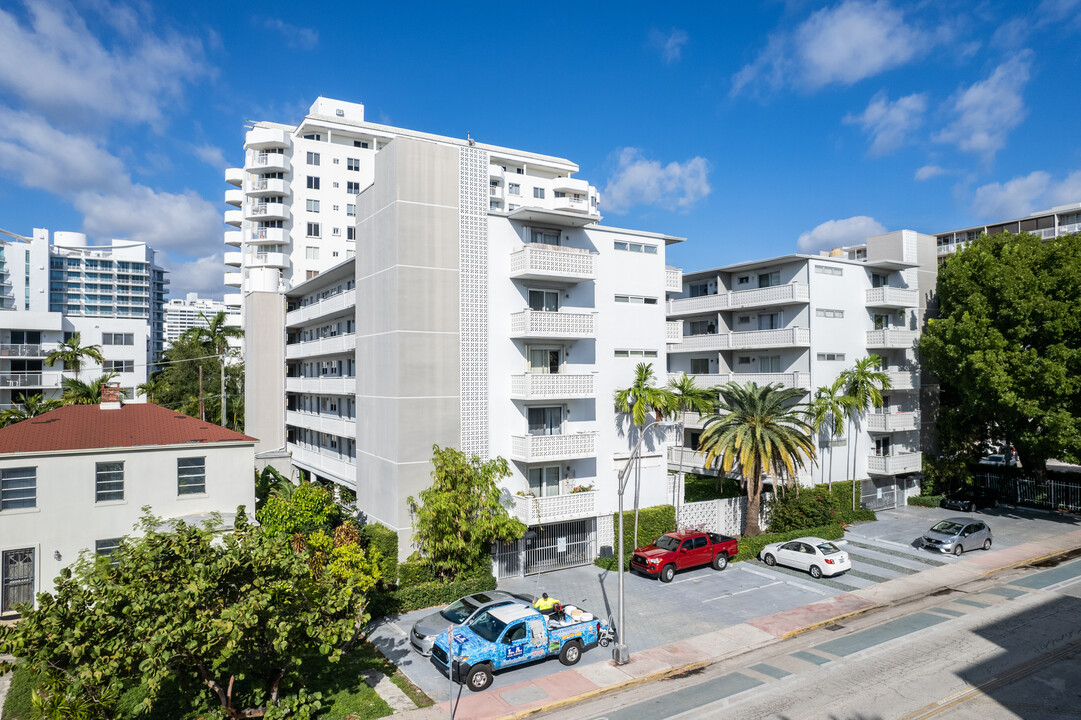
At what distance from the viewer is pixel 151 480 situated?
2661 cm

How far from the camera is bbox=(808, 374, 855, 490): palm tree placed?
3847cm

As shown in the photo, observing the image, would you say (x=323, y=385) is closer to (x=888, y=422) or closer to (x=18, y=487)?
(x=18, y=487)

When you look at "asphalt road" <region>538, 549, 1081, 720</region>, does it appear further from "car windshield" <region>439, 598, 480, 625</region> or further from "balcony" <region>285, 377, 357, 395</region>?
"balcony" <region>285, 377, 357, 395</region>

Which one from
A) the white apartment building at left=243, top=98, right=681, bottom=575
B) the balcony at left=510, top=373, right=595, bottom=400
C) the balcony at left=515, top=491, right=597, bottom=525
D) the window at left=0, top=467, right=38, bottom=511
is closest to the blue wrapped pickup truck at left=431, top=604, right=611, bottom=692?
the balcony at left=515, top=491, right=597, bottom=525

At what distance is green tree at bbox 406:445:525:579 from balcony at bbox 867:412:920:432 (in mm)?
26864

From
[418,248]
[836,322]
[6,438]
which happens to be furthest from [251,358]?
[836,322]

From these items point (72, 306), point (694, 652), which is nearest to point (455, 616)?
point (694, 652)

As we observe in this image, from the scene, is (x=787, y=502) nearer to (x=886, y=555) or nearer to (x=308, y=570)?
(x=886, y=555)

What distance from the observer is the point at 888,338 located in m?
42.3

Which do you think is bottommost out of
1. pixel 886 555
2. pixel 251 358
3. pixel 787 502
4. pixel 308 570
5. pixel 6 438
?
pixel 886 555

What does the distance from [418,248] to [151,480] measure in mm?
14861

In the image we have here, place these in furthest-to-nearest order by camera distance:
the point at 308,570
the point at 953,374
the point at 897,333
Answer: the point at 897,333, the point at 953,374, the point at 308,570

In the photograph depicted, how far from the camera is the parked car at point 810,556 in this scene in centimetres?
2923

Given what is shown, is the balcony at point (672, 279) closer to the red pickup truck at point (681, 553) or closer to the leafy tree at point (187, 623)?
the red pickup truck at point (681, 553)
